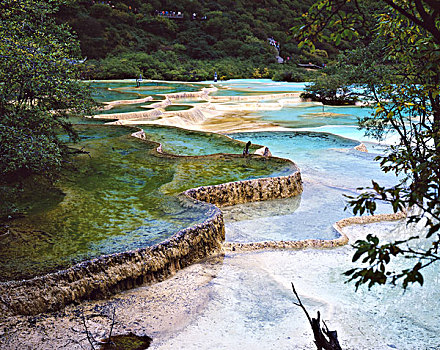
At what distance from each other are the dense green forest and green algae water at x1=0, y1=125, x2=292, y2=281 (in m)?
20.9

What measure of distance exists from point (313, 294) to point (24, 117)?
4392mm

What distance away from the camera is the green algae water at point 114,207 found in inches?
195

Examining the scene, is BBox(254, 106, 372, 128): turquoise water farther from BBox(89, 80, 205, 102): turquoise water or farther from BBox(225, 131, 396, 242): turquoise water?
BBox(89, 80, 205, 102): turquoise water

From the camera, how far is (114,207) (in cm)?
635

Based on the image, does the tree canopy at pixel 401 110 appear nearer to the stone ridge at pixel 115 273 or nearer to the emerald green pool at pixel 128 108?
the stone ridge at pixel 115 273

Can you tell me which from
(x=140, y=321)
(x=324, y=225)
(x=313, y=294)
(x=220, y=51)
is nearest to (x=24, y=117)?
(x=140, y=321)

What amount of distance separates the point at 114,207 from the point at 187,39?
3645cm

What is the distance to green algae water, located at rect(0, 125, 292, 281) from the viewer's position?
16.3 feet

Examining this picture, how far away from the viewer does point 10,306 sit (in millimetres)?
4328

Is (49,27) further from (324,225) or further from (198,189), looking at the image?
(324,225)

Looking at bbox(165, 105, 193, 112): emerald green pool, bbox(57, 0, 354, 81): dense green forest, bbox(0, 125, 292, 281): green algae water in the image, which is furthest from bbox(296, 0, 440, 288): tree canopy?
bbox(57, 0, 354, 81): dense green forest

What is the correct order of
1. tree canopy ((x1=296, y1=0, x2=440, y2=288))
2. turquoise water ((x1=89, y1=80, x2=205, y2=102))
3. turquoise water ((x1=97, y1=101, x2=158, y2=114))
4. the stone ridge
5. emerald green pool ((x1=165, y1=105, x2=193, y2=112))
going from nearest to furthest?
tree canopy ((x1=296, y1=0, x2=440, y2=288)) < the stone ridge < turquoise water ((x1=97, y1=101, x2=158, y2=114)) < emerald green pool ((x1=165, y1=105, x2=193, y2=112)) < turquoise water ((x1=89, y1=80, x2=205, y2=102))

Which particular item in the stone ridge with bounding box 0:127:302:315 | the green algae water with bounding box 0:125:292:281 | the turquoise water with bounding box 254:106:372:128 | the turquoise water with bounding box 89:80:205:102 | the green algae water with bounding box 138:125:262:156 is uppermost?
the turquoise water with bounding box 89:80:205:102

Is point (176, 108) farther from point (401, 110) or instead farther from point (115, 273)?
point (401, 110)
